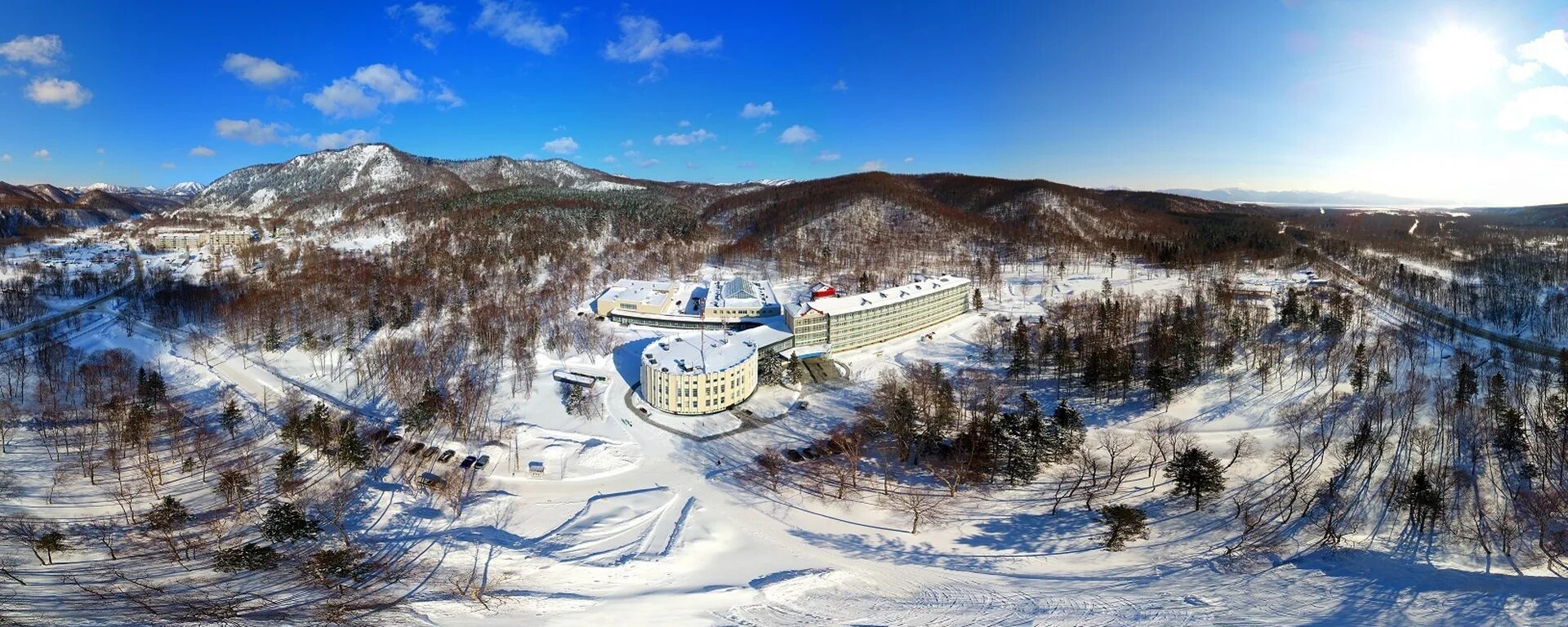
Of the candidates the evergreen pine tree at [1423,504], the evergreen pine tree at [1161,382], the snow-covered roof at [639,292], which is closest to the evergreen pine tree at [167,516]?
the snow-covered roof at [639,292]

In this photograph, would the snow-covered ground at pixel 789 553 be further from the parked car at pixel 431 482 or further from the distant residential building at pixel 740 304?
the distant residential building at pixel 740 304

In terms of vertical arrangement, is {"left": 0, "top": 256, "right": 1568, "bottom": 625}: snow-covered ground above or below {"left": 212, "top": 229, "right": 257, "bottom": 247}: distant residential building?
below

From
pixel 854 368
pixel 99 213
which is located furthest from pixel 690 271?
pixel 99 213

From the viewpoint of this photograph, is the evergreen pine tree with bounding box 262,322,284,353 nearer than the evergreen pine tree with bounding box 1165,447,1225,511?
No

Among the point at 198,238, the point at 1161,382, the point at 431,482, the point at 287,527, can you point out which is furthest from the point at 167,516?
the point at 198,238

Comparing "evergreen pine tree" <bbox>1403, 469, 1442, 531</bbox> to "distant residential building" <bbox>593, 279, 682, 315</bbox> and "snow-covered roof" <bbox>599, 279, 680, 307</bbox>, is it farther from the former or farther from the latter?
"snow-covered roof" <bbox>599, 279, 680, 307</bbox>

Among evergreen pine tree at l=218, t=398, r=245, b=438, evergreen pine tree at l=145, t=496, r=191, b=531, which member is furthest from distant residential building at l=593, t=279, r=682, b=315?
evergreen pine tree at l=145, t=496, r=191, b=531

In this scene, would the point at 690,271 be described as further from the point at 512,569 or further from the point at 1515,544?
the point at 1515,544
